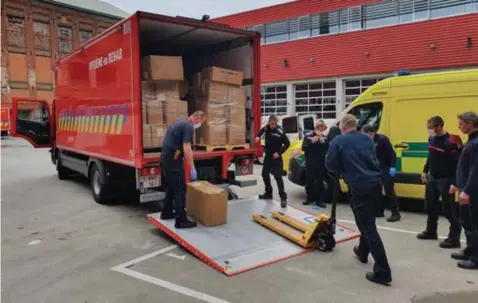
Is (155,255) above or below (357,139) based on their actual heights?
below

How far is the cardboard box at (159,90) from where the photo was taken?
6.73m

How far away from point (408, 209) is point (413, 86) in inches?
88.4

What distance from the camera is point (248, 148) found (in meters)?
7.78

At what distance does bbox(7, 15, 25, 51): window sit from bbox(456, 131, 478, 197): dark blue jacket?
128 feet

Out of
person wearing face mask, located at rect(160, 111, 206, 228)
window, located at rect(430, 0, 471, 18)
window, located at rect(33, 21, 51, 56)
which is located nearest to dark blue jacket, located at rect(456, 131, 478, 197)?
person wearing face mask, located at rect(160, 111, 206, 228)

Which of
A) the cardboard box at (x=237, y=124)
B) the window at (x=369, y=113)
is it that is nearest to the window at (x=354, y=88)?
the window at (x=369, y=113)

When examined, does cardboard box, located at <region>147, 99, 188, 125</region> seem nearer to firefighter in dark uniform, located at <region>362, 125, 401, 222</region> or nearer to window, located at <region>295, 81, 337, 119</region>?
firefighter in dark uniform, located at <region>362, 125, 401, 222</region>

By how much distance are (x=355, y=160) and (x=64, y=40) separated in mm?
41252

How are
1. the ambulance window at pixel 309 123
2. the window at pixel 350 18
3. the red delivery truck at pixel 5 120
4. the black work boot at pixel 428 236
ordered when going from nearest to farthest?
the black work boot at pixel 428 236 < the ambulance window at pixel 309 123 < the window at pixel 350 18 < the red delivery truck at pixel 5 120

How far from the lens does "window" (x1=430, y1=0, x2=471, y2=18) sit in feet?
53.3

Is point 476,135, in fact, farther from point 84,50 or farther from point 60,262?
point 84,50

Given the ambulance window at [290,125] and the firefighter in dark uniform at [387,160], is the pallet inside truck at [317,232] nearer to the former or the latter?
the firefighter in dark uniform at [387,160]

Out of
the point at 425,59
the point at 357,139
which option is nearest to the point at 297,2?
the point at 425,59

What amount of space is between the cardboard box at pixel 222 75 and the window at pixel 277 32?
49.5 feet
